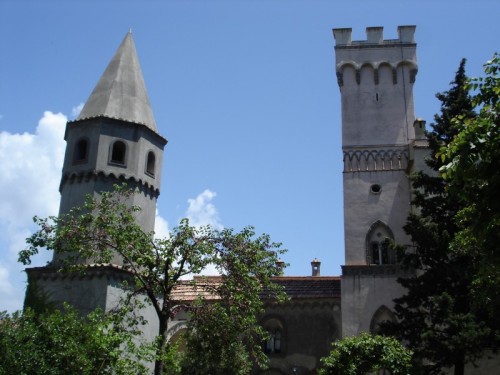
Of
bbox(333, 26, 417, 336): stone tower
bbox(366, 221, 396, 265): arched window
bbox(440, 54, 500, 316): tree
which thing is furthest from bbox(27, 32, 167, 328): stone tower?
bbox(440, 54, 500, 316): tree

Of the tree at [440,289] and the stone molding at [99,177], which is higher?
the stone molding at [99,177]

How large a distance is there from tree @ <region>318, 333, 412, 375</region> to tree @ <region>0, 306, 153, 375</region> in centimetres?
728

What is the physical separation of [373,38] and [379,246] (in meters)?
11.5

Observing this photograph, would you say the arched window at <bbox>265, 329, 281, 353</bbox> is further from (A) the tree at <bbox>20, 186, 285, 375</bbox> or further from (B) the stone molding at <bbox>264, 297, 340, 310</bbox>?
(A) the tree at <bbox>20, 186, 285, 375</bbox>

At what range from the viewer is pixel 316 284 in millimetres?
31328

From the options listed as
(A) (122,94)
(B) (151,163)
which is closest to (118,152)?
(B) (151,163)

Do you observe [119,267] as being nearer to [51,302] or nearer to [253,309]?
[51,302]

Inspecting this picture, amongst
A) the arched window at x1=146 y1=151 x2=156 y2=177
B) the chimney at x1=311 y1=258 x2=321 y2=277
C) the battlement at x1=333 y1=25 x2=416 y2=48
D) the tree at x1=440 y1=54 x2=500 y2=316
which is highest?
the battlement at x1=333 y1=25 x2=416 y2=48

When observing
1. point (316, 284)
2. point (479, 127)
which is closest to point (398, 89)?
point (316, 284)

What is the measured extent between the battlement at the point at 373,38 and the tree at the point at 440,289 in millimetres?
7292

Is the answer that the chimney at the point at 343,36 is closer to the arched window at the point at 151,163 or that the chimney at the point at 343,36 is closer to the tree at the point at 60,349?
the arched window at the point at 151,163

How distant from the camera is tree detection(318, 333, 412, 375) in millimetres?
20531

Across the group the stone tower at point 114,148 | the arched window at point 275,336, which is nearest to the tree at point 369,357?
the arched window at point 275,336

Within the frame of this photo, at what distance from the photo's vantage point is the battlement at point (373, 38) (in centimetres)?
3322
